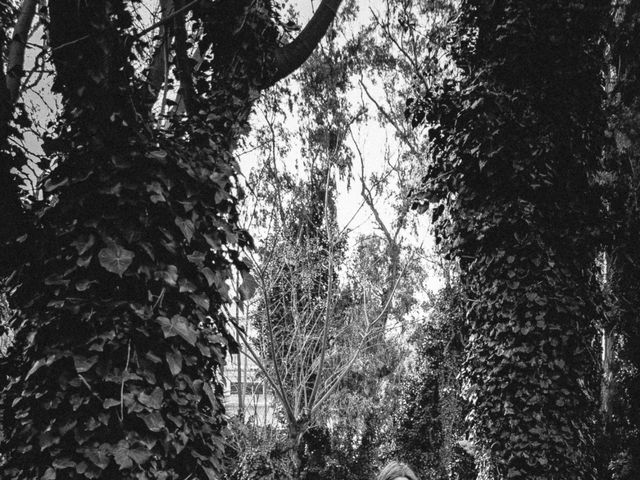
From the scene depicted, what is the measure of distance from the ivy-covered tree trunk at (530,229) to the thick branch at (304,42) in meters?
1.92

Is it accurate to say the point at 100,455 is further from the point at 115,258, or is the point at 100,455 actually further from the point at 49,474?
the point at 115,258

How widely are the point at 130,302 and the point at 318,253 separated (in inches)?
454

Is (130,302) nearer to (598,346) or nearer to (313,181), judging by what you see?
(598,346)

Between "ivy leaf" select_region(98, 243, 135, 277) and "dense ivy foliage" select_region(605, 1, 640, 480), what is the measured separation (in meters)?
5.92

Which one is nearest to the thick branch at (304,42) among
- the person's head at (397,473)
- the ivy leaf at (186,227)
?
the ivy leaf at (186,227)

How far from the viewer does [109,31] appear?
2756 mm

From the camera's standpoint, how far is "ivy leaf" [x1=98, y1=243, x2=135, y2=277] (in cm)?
249

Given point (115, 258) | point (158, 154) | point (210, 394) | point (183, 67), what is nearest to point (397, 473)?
point (210, 394)

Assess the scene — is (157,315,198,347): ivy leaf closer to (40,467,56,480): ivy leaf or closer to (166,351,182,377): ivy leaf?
(166,351,182,377): ivy leaf

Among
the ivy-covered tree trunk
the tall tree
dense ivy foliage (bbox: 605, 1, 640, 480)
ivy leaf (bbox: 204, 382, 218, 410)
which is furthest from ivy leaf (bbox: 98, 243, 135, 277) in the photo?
dense ivy foliage (bbox: 605, 1, 640, 480)

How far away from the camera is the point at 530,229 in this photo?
15.0ft

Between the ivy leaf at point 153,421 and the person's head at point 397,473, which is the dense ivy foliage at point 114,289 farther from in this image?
the person's head at point 397,473

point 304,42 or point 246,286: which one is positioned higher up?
point 304,42

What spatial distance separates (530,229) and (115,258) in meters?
3.59
